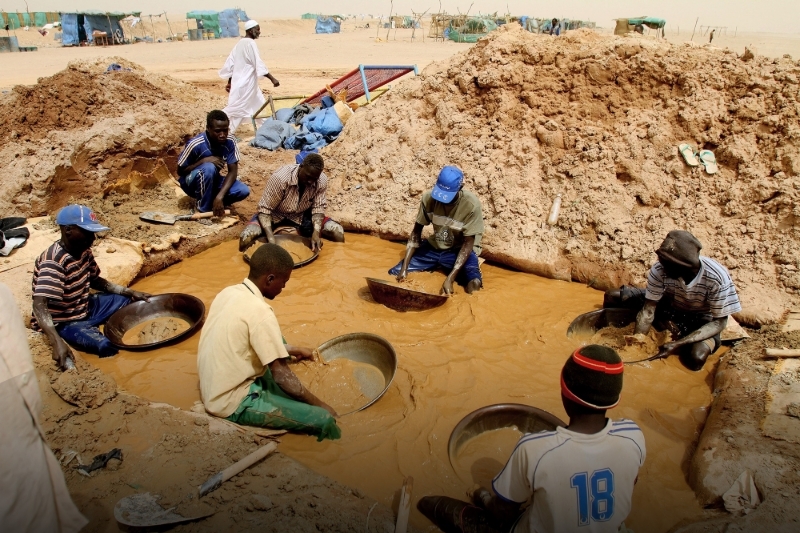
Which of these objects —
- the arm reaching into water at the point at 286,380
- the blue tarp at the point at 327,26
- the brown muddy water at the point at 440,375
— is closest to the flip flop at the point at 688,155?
the brown muddy water at the point at 440,375

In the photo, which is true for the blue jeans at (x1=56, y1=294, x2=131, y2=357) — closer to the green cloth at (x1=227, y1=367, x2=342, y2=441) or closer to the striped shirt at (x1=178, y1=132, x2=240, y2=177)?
the green cloth at (x1=227, y1=367, x2=342, y2=441)

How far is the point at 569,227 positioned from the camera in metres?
5.16

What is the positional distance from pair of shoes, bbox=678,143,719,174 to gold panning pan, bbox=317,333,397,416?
146 inches

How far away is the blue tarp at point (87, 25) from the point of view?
23531 mm

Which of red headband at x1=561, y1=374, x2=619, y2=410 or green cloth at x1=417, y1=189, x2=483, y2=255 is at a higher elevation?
red headband at x1=561, y1=374, x2=619, y2=410

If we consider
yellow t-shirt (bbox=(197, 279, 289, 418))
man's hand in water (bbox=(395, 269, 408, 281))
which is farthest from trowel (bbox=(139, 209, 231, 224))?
yellow t-shirt (bbox=(197, 279, 289, 418))

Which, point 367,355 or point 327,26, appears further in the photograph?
point 327,26

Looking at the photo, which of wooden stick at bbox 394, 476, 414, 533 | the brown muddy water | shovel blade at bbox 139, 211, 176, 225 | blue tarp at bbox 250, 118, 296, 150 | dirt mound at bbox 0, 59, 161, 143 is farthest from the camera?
blue tarp at bbox 250, 118, 296, 150

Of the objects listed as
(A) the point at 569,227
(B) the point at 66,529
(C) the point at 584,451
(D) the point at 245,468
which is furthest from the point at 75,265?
(A) the point at 569,227

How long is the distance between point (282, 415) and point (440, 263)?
262cm

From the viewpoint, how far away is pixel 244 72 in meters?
8.10

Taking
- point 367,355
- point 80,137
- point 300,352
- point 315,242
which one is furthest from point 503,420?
point 80,137

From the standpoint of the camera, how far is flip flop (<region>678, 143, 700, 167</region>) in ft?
15.8

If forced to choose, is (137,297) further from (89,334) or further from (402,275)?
(402,275)
